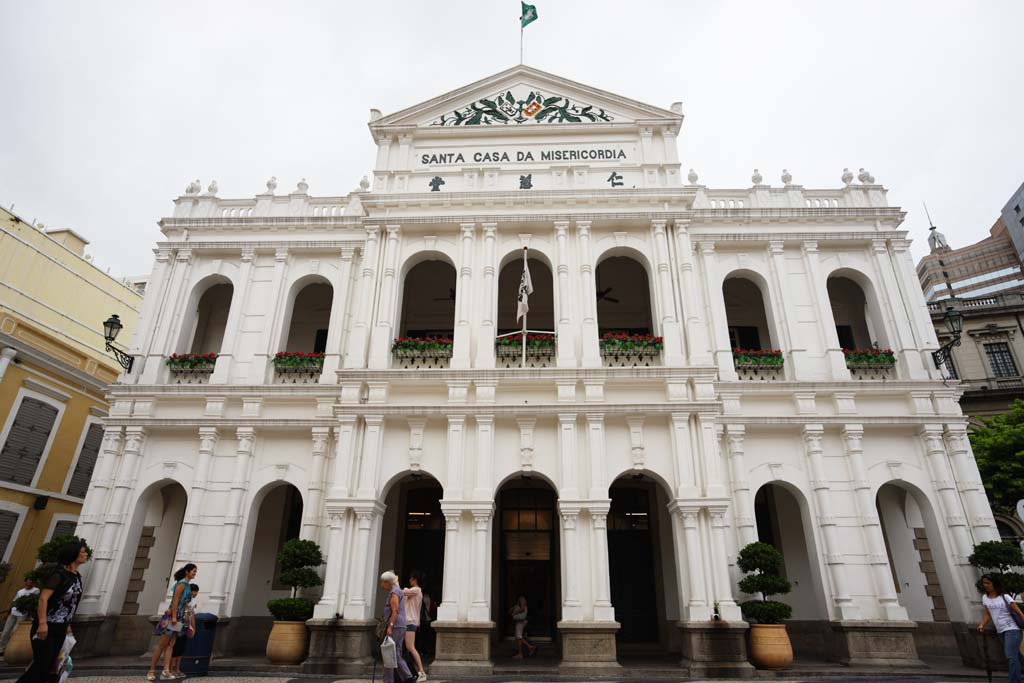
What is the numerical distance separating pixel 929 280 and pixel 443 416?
4699 cm

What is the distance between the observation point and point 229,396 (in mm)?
16047

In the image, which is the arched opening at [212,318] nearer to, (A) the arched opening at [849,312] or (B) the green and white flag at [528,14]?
(B) the green and white flag at [528,14]

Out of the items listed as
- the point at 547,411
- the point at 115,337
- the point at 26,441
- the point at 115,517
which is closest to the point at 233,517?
the point at 115,517

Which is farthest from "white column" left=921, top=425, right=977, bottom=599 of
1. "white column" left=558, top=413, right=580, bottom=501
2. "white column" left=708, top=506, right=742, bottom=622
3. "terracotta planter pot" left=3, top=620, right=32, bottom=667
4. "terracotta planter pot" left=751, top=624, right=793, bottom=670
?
"terracotta planter pot" left=3, top=620, right=32, bottom=667

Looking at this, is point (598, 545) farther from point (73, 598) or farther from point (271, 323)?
point (271, 323)

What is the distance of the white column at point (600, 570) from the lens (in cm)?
1242

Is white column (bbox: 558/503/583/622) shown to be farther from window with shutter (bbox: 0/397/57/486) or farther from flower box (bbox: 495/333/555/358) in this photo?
window with shutter (bbox: 0/397/57/486)

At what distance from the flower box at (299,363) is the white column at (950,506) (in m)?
16.5

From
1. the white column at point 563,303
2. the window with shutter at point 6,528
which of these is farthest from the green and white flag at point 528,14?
the window with shutter at point 6,528

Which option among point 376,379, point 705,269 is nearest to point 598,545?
point 376,379

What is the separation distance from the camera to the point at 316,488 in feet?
48.8

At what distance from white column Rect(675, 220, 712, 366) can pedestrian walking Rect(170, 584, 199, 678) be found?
1200cm

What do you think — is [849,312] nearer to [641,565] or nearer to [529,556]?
[641,565]

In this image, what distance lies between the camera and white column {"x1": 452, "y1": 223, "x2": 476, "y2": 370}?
1499 cm
